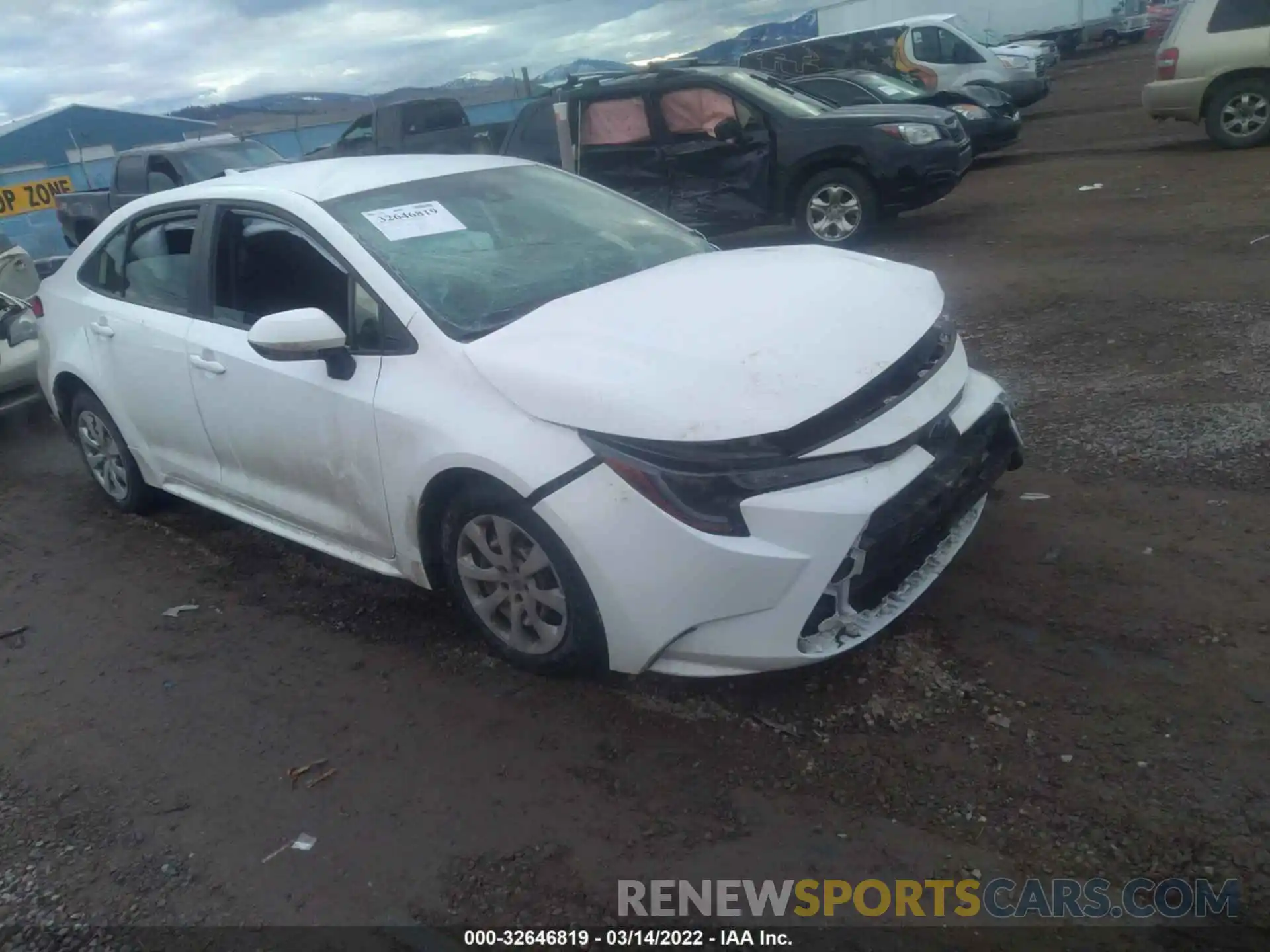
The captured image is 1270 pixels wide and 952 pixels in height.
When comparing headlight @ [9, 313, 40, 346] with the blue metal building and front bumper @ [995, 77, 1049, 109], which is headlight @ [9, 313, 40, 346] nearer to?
the blue metal building

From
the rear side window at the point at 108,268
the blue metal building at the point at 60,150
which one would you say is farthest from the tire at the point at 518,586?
the blue metal building at the point at 60,150

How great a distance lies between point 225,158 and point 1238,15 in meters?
12.0

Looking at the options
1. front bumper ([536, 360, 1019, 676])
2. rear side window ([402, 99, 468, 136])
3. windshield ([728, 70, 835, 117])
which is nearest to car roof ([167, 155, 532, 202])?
front bumper ([536, 360, 1019, 676])

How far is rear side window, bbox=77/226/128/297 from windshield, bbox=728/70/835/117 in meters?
6.65

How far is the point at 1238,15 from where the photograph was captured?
11.6 meters

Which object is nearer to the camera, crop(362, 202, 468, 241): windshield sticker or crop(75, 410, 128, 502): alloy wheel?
crop(362, 202, 468, 241): windshield sticker

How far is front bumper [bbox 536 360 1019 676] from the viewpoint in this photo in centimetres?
297

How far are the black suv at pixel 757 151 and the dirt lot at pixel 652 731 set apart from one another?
199 inches

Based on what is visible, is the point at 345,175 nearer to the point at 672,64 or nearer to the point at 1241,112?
the point at 672,64

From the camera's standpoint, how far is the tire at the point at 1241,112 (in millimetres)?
11704

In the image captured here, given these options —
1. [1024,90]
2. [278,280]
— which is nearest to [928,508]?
[278,280]

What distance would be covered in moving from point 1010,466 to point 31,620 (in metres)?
4.19

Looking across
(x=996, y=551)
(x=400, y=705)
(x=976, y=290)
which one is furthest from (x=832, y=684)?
(x=976, y=290)

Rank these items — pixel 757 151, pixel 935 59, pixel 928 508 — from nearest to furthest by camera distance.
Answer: pixel 928 508 → pixel 757 151 → pixel 935 59
